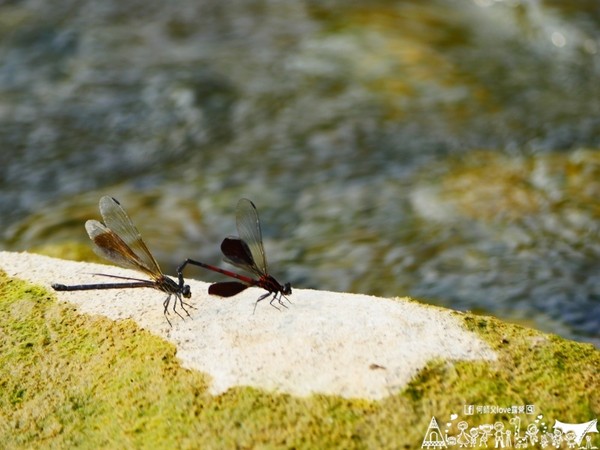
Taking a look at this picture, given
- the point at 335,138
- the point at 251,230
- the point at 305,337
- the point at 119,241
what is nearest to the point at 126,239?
the point at 119,241

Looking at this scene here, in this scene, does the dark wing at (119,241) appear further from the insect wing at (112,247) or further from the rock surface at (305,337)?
the rock surface at (305,337)

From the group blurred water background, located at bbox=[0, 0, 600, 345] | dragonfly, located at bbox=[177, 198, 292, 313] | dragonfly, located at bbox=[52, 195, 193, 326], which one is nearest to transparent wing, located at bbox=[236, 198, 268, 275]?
dragonfly, located at bbox=[177, 198, 292, 313]

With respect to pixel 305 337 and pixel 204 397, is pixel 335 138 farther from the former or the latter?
pixel 204 397

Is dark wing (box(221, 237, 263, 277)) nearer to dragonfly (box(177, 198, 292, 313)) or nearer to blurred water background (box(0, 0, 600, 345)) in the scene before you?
dragonfly (box(177, 198, 292, 313))

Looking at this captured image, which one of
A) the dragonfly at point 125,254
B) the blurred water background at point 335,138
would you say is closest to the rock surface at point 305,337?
the dragonfly at point 125,254

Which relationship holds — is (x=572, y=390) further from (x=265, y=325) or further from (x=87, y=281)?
(x=87, y=281)

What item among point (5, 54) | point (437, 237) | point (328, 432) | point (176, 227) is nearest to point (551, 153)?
point (437, 237)
